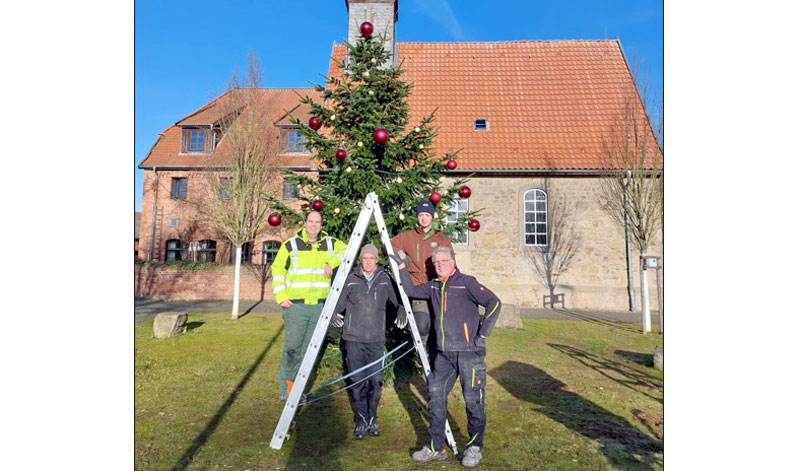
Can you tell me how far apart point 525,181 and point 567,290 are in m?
4.53

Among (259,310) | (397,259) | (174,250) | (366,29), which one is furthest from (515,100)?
(174,250)

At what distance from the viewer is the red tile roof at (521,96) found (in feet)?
55.6

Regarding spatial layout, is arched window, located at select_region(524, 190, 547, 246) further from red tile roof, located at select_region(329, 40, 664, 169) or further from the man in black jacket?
the man in black jacket

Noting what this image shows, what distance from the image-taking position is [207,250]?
20.8 m

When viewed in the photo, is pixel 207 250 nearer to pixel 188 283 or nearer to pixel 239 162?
pixel 188 283

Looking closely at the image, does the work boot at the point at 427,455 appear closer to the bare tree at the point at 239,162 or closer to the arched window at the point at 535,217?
the bare tree at the point at 239,162

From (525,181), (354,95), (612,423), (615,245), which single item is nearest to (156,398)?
(354,95)

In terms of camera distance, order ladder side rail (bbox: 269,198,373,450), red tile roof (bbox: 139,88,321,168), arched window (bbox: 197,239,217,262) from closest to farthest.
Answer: ladder side rail (bbox: 269,198,373,450), red tile roof (bbox: 139,88,321,168), arched window (bbox: 197,239,217,262)

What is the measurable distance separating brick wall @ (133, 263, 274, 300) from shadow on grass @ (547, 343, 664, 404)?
14.4 metres

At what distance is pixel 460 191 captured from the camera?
6.18m

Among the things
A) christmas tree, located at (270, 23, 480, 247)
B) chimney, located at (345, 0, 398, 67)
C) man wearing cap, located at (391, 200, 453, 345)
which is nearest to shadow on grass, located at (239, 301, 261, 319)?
christmas tree, located at (270, 23, 480, 247)

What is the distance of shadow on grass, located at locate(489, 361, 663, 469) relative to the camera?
3.94 metres

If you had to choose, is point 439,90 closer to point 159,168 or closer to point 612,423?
point 159,168
